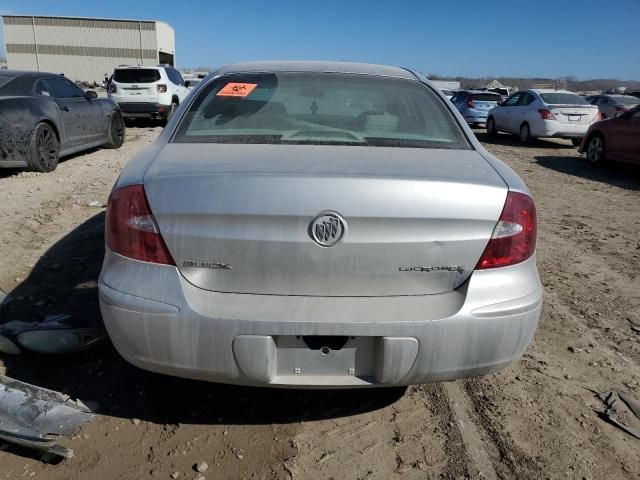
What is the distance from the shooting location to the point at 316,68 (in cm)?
321

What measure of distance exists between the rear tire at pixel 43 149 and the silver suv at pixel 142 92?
291 inches

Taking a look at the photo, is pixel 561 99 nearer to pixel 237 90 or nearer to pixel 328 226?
pixel 237 90

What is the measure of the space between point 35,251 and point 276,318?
3605mm

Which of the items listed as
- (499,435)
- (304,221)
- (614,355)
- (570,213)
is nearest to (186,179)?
(304,221)

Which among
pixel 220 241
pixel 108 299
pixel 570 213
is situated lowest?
pixel 570 213

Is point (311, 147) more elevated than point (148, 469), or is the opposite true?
point (311, 147)

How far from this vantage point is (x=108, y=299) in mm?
2146

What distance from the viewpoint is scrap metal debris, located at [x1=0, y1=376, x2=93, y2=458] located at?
2.28 meters

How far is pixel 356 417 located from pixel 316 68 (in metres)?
1.99

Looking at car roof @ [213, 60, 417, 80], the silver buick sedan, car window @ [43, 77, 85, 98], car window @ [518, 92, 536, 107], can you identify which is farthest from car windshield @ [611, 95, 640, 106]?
the silver buick sedan

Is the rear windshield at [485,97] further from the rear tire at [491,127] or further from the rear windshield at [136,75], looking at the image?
the rear windshield at [136,75]

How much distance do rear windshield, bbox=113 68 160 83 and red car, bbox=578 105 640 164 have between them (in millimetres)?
11340

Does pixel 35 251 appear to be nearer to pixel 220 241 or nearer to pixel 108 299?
Result: pixel 108 299

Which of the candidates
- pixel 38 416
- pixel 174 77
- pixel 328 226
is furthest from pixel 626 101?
pixel 38 416
